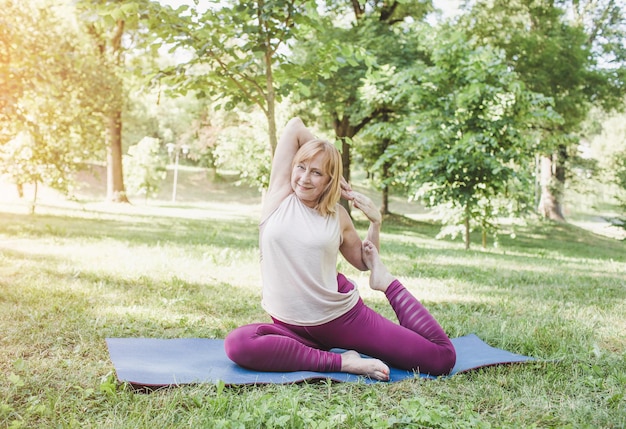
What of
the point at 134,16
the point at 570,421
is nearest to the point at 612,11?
the point at 134,16

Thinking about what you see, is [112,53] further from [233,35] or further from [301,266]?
[301,266]

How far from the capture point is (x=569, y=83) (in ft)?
55.2

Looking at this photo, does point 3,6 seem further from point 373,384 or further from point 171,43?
point 373,384

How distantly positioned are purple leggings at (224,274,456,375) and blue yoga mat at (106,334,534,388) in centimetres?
6

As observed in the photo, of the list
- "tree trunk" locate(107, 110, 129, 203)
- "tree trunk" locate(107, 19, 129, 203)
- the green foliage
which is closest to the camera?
"tree trunk" locate(107, 19, 129, 203)

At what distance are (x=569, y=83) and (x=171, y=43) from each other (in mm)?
14921

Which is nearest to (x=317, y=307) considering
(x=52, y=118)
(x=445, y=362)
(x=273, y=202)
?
(x=273, y=202)

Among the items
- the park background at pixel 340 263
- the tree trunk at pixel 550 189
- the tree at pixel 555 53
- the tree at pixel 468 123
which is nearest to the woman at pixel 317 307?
the park background at pixel 340 263

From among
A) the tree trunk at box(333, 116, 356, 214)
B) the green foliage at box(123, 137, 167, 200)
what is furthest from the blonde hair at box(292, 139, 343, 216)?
the green foliage at box(123, 137, 167, 200)

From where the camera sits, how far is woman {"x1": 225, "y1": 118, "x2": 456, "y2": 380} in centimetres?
308

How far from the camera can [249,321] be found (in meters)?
4.38

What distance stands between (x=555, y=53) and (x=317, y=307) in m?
15.6

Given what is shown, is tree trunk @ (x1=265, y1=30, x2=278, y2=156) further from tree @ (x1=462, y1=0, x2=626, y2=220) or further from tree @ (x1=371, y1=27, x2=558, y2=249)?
tree @ (x1=462, y1=0, x2=626, y2=220)

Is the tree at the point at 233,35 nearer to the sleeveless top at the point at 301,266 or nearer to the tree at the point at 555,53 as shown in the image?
the sleeveless top at the point at 301,266
